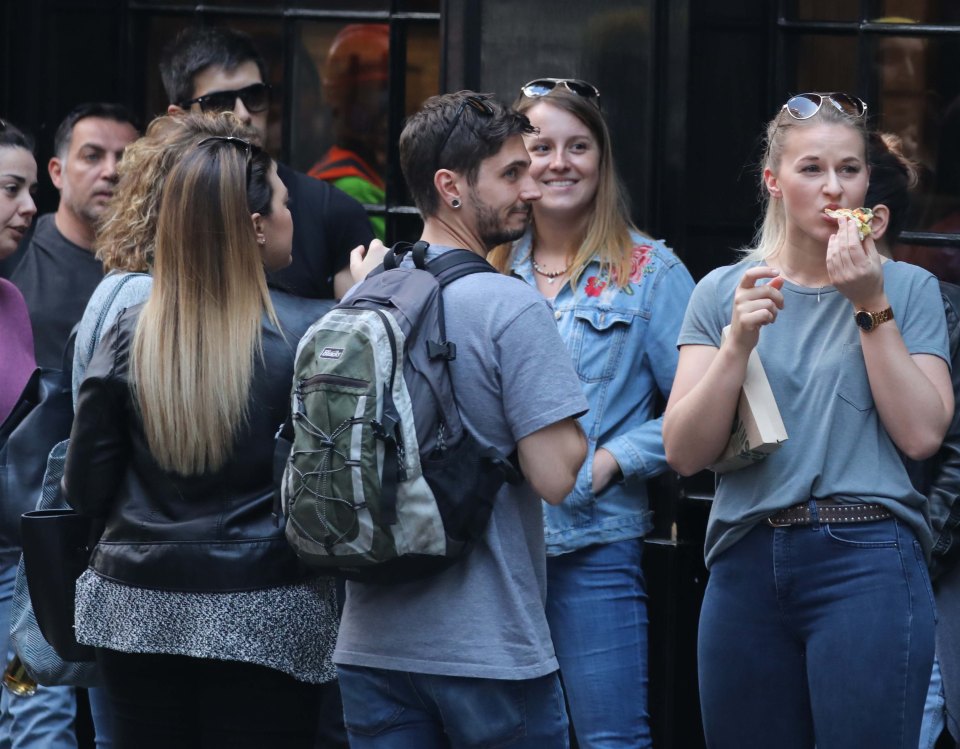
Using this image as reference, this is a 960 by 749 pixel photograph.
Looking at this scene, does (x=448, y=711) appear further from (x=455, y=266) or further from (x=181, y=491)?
(x=455, y=266)

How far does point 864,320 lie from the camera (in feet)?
10.7

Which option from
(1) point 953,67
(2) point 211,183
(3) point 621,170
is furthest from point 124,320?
(1) point 953,67

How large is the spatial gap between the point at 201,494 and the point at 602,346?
1.27 metres

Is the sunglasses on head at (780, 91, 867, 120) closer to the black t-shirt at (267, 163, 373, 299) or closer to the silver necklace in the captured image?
the silver necklace

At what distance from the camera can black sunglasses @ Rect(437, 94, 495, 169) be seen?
3.26 m

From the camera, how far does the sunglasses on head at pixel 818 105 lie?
350 cm

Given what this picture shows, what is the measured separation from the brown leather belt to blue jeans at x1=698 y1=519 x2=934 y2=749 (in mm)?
15

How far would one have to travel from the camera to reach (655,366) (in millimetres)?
4172

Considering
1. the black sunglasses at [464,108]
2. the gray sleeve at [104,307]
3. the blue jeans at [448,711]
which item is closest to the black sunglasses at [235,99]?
the gray sleeve at [104,307]

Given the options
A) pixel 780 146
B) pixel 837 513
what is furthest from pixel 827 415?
pixel 780 146

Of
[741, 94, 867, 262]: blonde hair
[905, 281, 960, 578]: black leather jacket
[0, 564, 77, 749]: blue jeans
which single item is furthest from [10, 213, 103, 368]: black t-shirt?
[905, 281, 960, 578]: black leather jacket

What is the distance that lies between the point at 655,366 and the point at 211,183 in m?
1.40

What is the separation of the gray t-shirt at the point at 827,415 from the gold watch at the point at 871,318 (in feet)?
0.33

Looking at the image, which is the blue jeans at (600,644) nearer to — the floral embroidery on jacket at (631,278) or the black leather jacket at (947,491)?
the floral embroidery on jacket at (631,278)
